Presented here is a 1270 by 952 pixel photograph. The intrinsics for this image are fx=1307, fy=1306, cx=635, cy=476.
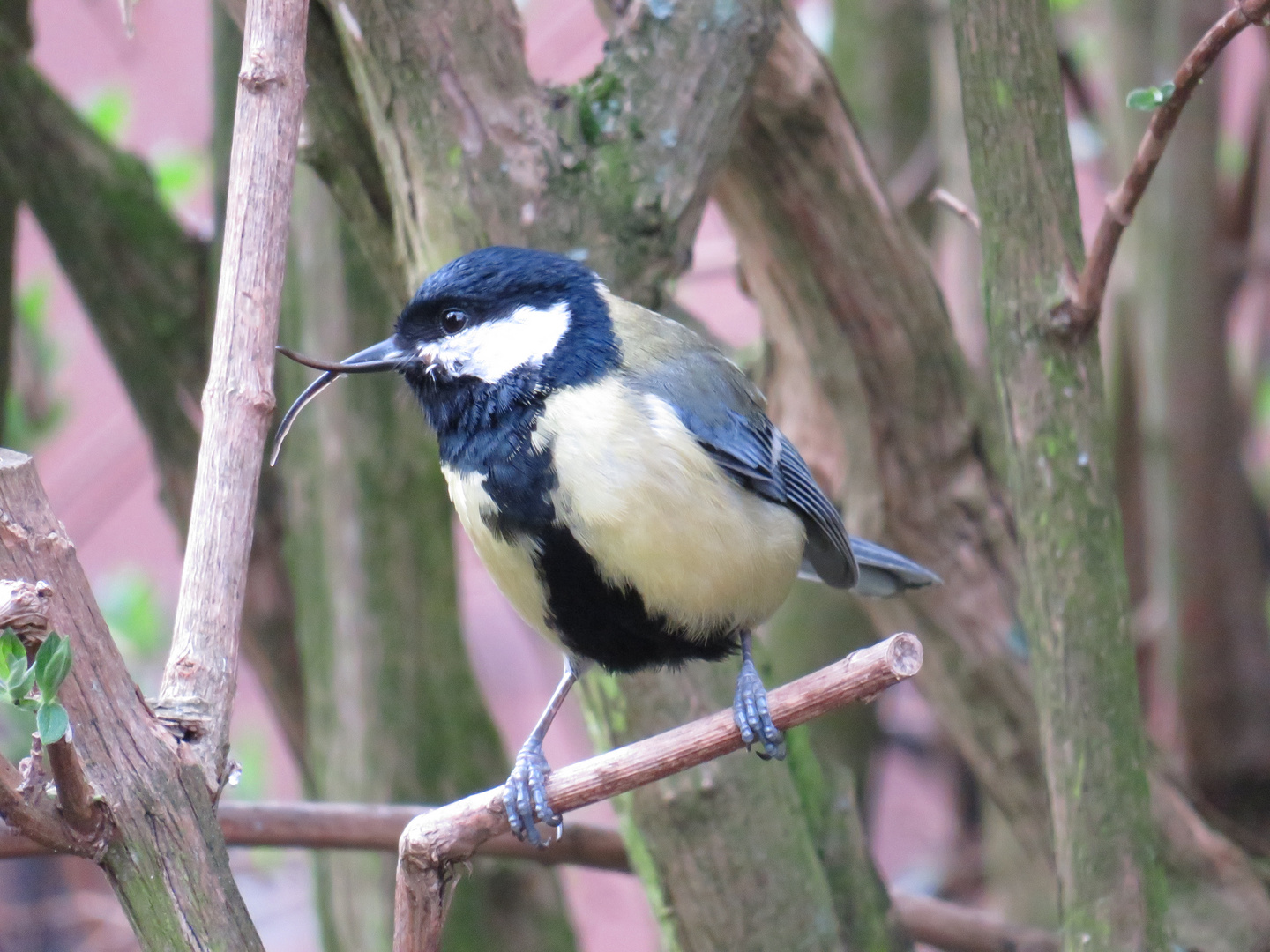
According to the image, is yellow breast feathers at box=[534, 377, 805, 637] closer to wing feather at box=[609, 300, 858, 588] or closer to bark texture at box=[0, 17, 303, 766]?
wing feather at box=[609, 300, 858, 588]

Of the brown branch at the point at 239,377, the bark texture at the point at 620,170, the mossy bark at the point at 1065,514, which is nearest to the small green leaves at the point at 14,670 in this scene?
the brown branch at the point at 239,377

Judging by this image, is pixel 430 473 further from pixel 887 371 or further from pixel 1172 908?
pixel 1172 908

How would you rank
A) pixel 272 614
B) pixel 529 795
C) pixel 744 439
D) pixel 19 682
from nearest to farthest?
1. pixel 19 682
2. pixel 529 795
3. pixel 744 439
4. pixel 272 614

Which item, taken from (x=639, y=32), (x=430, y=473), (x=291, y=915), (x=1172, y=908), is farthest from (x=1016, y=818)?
(x=291, y=915)

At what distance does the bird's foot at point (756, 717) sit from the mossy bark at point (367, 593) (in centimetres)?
94

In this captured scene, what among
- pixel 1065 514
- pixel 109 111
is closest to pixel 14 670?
pixel 1065 514

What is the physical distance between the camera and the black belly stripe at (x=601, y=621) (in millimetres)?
1583

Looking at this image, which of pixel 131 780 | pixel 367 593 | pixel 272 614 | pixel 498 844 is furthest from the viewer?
pixel 272 614

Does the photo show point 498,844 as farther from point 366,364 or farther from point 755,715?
point 366,364

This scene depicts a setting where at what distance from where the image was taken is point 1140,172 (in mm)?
1529

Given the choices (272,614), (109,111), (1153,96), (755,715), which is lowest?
(272,614)

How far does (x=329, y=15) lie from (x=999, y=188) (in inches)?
37.5

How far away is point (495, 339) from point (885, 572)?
2.53 feet

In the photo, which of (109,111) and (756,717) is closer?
(756,717)
